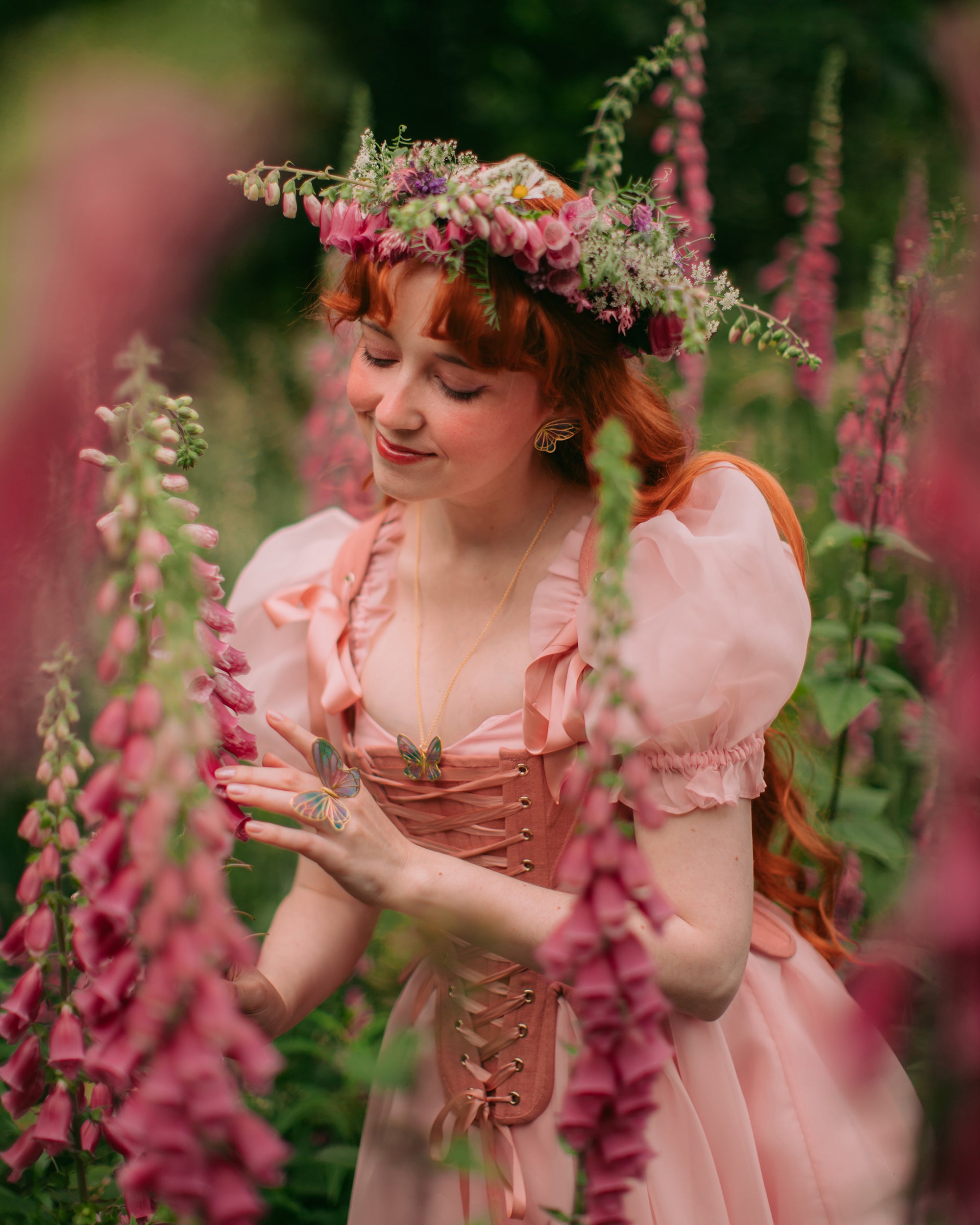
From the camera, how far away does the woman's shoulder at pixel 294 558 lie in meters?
1.77

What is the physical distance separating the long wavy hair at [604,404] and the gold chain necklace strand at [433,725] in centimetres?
14

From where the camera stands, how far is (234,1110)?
74cm

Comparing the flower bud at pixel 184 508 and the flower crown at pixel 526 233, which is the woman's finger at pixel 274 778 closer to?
the flower bud at pixel 184 508

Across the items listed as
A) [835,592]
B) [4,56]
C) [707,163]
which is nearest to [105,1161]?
[4,56]

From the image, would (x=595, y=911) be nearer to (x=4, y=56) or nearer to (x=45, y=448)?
(x=45, y=448)

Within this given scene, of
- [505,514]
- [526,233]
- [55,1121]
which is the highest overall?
[526,233]

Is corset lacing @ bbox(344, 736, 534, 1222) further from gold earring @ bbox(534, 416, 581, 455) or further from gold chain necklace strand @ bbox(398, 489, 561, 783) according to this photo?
gold earring @ bbox(534, 416, 581, 455)

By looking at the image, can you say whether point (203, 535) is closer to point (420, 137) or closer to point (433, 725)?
point (433, 725)

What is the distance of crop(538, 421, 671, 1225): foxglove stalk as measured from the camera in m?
0.79

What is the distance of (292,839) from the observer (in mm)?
1144

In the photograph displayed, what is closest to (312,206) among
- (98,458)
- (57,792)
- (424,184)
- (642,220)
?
(424,184)

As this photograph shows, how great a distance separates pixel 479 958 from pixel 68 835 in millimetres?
710

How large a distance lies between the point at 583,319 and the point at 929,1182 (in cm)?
113

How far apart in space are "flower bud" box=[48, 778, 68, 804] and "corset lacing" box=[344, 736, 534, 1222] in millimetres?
543
